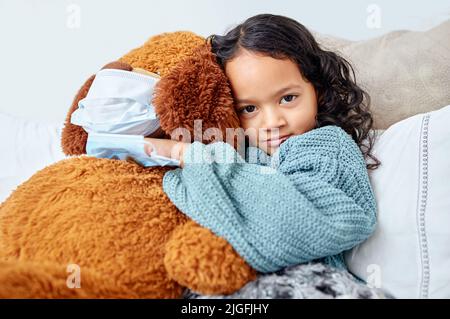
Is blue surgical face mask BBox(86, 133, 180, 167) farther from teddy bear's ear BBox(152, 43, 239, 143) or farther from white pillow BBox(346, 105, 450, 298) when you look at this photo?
white pillow BBox(346, 105, 450, 298)

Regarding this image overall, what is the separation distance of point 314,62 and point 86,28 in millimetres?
820

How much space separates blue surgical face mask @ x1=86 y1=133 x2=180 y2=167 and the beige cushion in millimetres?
543

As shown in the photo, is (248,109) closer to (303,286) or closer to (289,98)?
(289,98)

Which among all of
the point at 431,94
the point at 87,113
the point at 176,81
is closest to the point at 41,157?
the point at 87,113

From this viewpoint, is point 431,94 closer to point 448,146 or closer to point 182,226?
point 448,146

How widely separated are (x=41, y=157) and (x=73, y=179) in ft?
1.81

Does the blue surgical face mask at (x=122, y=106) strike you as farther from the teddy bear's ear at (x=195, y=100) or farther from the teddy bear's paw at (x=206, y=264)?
the teddy bear's paw at (x=206, y=264)

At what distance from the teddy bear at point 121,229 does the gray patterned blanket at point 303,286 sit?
0.02m

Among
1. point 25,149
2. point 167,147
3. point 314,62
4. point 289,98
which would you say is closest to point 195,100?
point 167,147

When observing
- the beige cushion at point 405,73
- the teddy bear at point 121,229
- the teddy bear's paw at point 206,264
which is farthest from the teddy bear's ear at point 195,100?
the beige cushion at point 405,73

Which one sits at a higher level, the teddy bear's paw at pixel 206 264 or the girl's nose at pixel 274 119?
the girl's nose at pixel 274 119

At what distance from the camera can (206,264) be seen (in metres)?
0.66

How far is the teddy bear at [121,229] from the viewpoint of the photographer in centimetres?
66

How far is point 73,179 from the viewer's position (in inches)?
32.4
